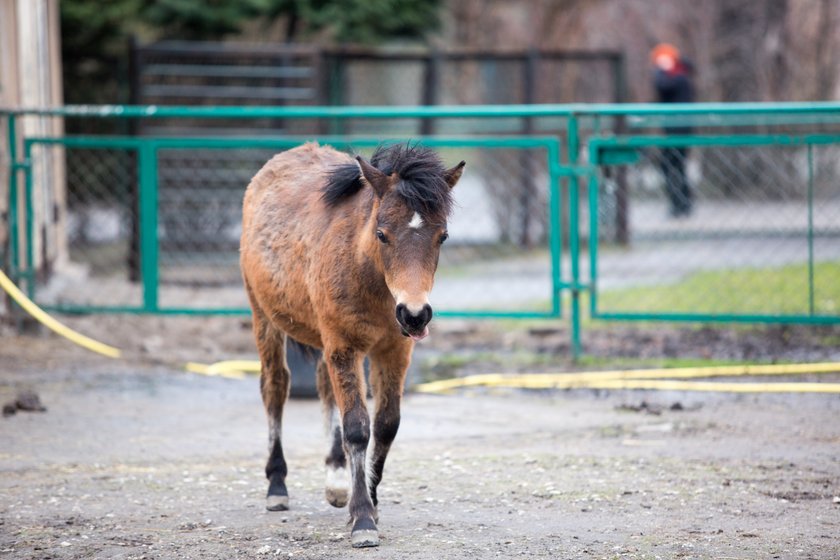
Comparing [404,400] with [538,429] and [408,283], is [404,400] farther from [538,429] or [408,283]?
[408,283]

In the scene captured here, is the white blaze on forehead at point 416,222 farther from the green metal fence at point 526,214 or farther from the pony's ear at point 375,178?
the green metal fence at point 526,214

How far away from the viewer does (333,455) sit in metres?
6.05

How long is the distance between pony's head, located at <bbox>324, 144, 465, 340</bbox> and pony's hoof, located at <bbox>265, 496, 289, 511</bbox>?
1.34 meters

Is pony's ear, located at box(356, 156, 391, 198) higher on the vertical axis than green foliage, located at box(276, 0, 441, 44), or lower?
lower

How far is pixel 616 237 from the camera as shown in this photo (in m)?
15.3

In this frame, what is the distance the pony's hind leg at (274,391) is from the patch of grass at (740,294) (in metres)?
5.19

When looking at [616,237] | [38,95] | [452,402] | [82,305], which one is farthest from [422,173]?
[616,237]

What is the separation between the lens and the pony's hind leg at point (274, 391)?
243 inches

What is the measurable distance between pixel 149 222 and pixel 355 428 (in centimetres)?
524

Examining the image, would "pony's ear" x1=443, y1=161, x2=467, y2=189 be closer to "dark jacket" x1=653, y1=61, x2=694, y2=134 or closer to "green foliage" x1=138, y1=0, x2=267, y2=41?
"green foliage" x1=138, y1=0, x2=267, y2=41

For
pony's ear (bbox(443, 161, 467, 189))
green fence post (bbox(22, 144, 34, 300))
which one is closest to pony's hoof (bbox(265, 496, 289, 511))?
pony's ear (bbox(443, 161, 467, 189))

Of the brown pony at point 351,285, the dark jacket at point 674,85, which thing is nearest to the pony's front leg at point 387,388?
the brown pony at point 351,285

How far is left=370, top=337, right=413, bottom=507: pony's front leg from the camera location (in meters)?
5.76

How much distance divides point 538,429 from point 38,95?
688 cm
